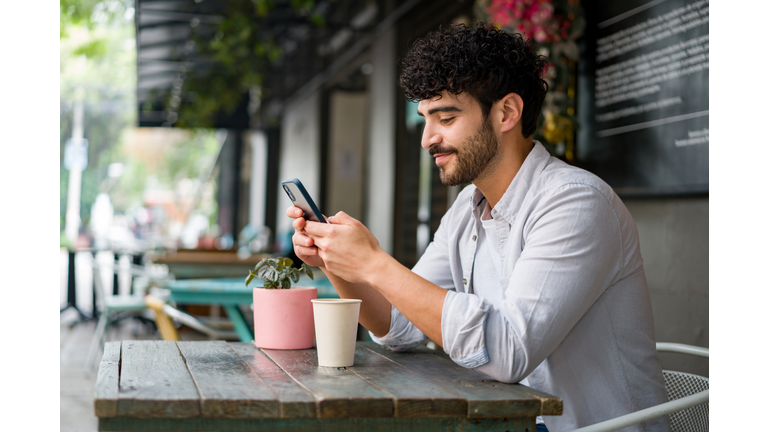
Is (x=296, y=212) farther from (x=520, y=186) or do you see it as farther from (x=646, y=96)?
(x=646, y=96)

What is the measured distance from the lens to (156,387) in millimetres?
1019

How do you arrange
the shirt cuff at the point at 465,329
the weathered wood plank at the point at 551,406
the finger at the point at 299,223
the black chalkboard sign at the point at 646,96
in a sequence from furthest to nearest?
1. the black chalkboard sign at the point at 646,96
2. the finger at the point at 299,223
3. the shirt cuff at the point at 465,329
4. the weathered wood plank at the point at 551,406

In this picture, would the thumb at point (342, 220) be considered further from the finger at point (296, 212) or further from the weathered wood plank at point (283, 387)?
the weathered wood plank at point (283, 387)

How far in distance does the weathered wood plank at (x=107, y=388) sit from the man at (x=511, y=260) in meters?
0.43

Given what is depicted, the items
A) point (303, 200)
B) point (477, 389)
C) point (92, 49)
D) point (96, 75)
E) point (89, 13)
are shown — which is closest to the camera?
point (477, 389)

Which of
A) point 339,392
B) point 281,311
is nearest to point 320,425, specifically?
point 339,392

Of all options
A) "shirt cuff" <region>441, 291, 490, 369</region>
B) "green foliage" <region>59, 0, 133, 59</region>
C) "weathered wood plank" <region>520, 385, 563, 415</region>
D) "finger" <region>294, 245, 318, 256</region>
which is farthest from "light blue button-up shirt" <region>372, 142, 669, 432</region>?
"green foliage" <region>59, 0, 133, 59</region>

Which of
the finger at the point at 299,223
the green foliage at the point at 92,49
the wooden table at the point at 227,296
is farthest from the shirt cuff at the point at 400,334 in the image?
the green foliage at the point at 92,49

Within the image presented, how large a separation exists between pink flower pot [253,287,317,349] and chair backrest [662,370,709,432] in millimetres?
840

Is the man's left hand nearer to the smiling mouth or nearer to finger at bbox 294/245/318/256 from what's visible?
finger at bbox 294/245/318/256

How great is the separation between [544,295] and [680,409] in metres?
0.34

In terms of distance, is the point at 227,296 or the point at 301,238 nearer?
the point at 301,238

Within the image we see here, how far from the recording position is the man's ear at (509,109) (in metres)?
1.49

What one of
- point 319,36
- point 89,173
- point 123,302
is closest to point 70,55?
point 319,36
